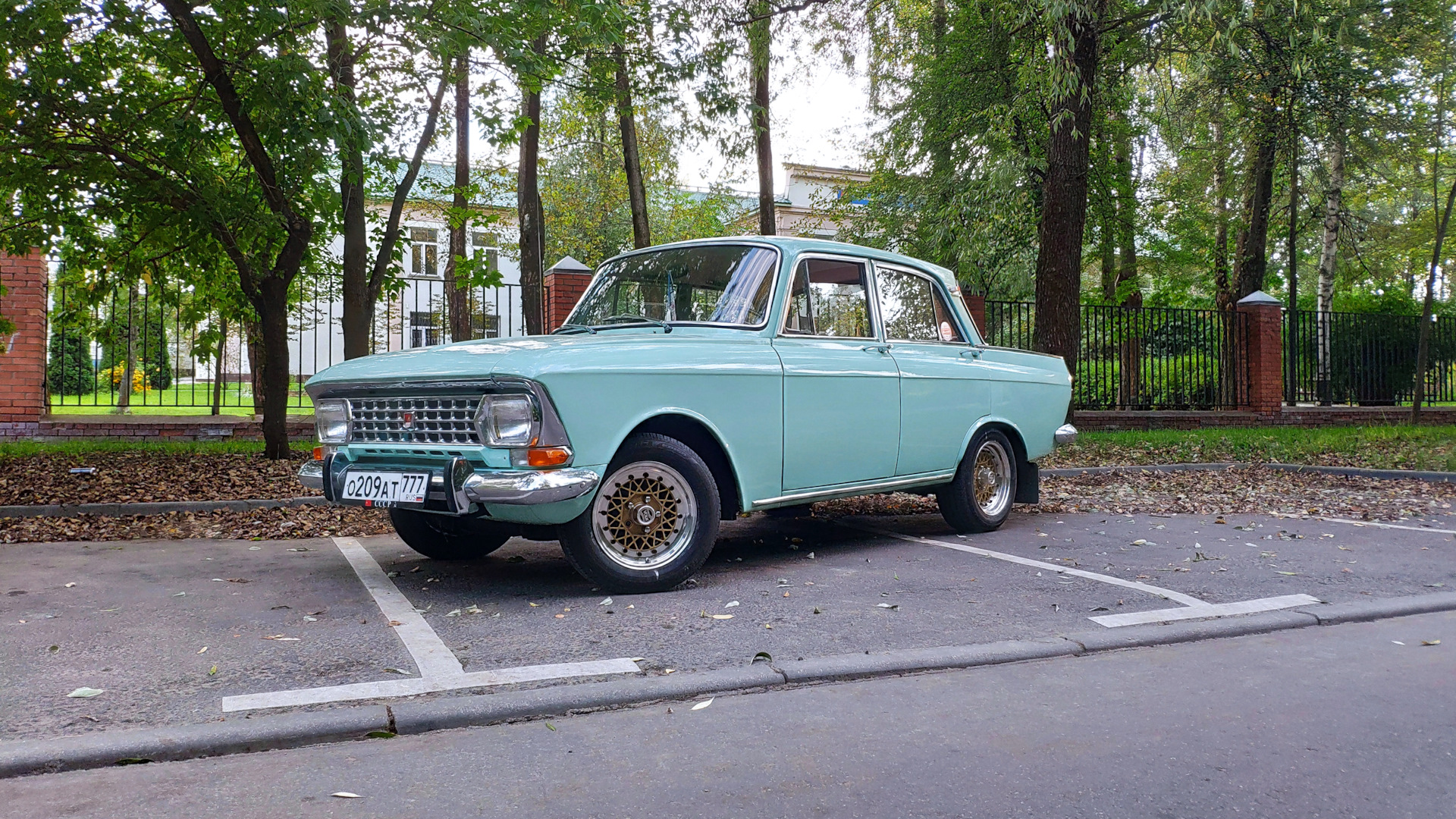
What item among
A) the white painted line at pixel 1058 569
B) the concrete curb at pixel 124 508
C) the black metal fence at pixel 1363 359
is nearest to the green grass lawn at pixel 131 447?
the concrete curb at pixel 124 508

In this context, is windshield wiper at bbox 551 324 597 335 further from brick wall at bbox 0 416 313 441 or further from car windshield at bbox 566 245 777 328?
brick wall at bbox 0 416 313 441

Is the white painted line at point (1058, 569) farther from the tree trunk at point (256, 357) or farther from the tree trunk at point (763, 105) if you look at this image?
the tree trunk at point (256, 357)

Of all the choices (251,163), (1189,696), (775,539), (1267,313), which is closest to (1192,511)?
(775,539)

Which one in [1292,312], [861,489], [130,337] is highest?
[1292,312]

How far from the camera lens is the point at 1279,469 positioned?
11859 mm

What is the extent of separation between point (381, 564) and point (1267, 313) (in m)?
17.2

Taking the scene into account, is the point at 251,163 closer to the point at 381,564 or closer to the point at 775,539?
the point at 381,564

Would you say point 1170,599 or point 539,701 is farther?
point 1170,599

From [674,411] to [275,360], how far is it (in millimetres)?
7601

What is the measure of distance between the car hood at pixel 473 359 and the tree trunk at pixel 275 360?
6.18m

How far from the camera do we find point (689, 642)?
412 centimetres

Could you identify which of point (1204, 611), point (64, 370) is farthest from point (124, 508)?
point (1204, 611)

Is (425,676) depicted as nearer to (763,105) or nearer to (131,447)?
(131,447)

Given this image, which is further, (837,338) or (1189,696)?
(837,338)
